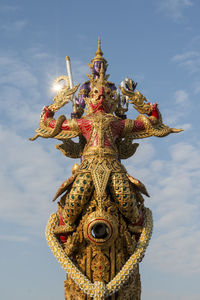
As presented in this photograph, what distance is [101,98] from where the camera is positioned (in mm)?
8836

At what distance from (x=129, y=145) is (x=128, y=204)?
199cm

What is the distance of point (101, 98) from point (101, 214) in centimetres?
263

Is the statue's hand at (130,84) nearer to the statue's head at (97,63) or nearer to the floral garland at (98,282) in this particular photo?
the statue's head at (97,63)

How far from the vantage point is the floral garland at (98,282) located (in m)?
7.21

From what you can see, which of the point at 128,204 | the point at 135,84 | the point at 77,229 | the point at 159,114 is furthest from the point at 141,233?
the point at 135,84

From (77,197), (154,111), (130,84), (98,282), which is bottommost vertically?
(98,282)

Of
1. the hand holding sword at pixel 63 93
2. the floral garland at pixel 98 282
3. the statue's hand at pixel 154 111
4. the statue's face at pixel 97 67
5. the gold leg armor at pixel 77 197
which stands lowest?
the floral garland at pixel 98 282

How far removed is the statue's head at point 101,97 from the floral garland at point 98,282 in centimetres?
244

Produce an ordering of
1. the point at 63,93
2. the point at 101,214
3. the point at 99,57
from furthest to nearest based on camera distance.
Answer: the point at 99,57, the point at 63,93, the point at 101,214

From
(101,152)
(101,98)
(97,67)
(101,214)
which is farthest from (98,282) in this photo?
(97,67)

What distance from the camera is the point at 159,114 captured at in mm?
9047

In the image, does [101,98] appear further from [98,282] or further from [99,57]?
[98,282]

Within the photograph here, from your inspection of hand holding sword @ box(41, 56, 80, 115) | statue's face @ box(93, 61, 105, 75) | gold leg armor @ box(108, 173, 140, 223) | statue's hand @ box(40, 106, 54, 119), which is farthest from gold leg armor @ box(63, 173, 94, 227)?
statue's face @ box(93, 61, 105, 75)

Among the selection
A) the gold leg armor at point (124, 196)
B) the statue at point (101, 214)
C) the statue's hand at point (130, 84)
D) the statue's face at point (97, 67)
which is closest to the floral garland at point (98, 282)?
the statue at point (101, 214)
